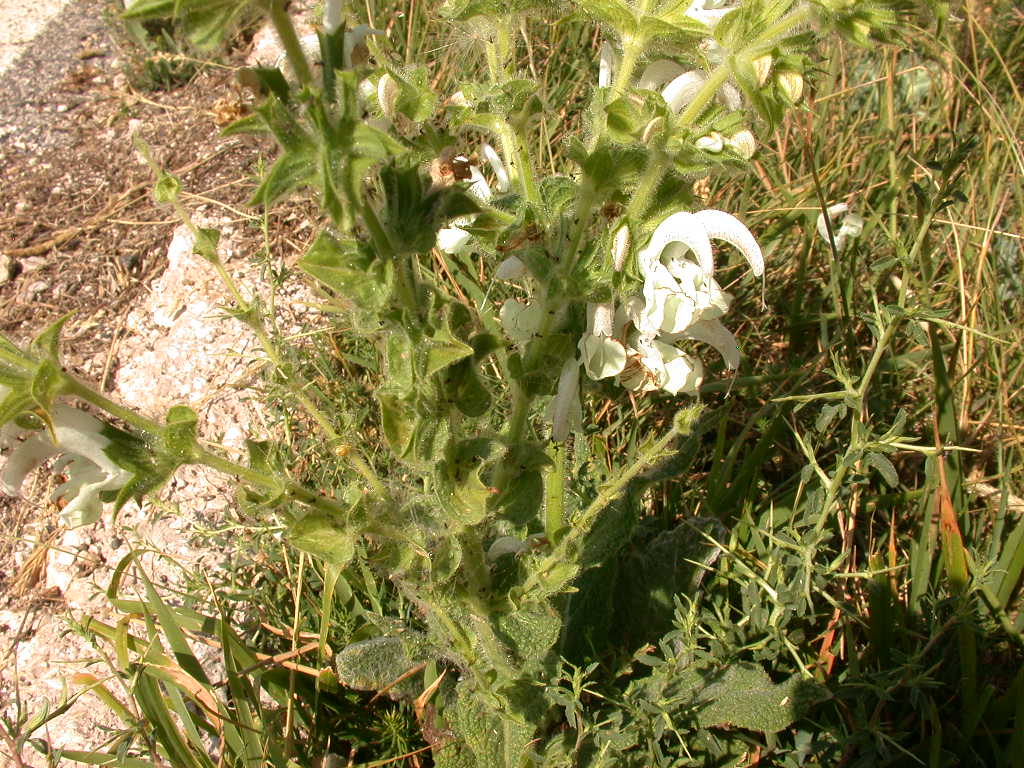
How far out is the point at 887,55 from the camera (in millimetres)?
2979

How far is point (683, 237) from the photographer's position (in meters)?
1.20

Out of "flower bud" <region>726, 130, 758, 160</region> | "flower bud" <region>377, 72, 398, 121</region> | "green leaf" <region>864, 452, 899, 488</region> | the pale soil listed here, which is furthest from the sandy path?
"green leaf" <region>864, 452, 899, 488</region>

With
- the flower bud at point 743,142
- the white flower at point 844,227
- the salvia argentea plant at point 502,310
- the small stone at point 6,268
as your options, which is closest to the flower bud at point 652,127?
the salvia argentea plant at point 502,310

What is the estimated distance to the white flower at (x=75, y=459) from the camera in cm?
109

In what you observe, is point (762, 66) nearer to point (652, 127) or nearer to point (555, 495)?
point (652, 127)

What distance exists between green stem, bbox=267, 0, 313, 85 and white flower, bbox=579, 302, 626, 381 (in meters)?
0.55

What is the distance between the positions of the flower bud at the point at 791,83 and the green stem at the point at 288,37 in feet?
1.95

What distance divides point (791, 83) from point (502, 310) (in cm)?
54

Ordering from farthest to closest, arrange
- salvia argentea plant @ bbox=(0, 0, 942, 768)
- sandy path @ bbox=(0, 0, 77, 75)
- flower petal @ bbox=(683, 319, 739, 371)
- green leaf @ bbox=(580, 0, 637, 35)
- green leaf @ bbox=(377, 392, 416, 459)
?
sandy path @ bbox=(0, 0, 77, 75) → flower petal @ bbox=(683, 319, 739, 371) → green leaf @ bbox=(377, 392, 416, 459) → green leaf @ bbox=(580, 0, 637, 35) → salvia argentea plant @ bbox=(0, 0, 942, 768)

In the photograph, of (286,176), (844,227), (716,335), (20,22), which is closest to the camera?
(286,176)

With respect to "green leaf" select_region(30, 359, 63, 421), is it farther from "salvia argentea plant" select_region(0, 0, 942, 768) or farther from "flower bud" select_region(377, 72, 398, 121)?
"flower bud" select_region(377, 72, 398, 121)

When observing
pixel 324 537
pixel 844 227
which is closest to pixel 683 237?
pixel 324 537

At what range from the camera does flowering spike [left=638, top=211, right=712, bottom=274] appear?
120 centimetres

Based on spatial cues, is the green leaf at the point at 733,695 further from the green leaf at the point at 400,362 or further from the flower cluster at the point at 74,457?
the flower cluster at the point at 74,457
